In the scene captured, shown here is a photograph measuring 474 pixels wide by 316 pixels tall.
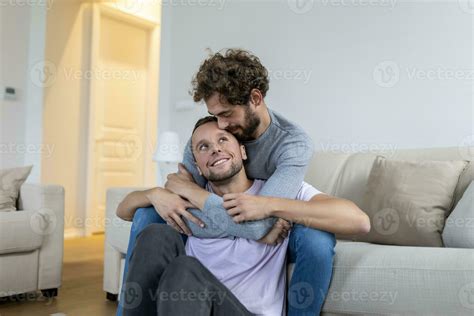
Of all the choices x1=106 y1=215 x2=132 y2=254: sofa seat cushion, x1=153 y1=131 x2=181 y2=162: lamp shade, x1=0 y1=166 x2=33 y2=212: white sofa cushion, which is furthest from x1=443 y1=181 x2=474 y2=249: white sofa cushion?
x1=0 y1=166 x2=33 y2=212: white sofa cushion

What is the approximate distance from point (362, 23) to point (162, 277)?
2318mm

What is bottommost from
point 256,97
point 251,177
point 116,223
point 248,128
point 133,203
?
point 116,223

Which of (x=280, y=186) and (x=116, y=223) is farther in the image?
(x=116, y=223)

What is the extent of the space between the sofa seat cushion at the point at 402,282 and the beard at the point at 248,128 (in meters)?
0.46

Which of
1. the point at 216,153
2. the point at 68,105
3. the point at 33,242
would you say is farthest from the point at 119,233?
the point at 68,105

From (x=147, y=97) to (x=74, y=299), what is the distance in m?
3.17

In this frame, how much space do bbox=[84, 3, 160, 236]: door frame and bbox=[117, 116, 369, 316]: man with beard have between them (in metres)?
3.32

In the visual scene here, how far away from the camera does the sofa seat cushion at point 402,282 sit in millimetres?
1543

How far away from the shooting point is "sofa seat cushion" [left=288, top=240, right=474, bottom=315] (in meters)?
1.54

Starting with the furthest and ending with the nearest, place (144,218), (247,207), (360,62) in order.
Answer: (360,62) < (144,218) < (247,207)

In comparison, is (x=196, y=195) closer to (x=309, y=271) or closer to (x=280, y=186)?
(x=280, y=186)

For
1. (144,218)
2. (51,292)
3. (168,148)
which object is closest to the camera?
(144,218)

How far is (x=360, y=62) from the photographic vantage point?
305 centimetres

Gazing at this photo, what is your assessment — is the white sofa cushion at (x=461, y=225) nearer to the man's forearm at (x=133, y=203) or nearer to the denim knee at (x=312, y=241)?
the denim knee at (x=312, y=241)
